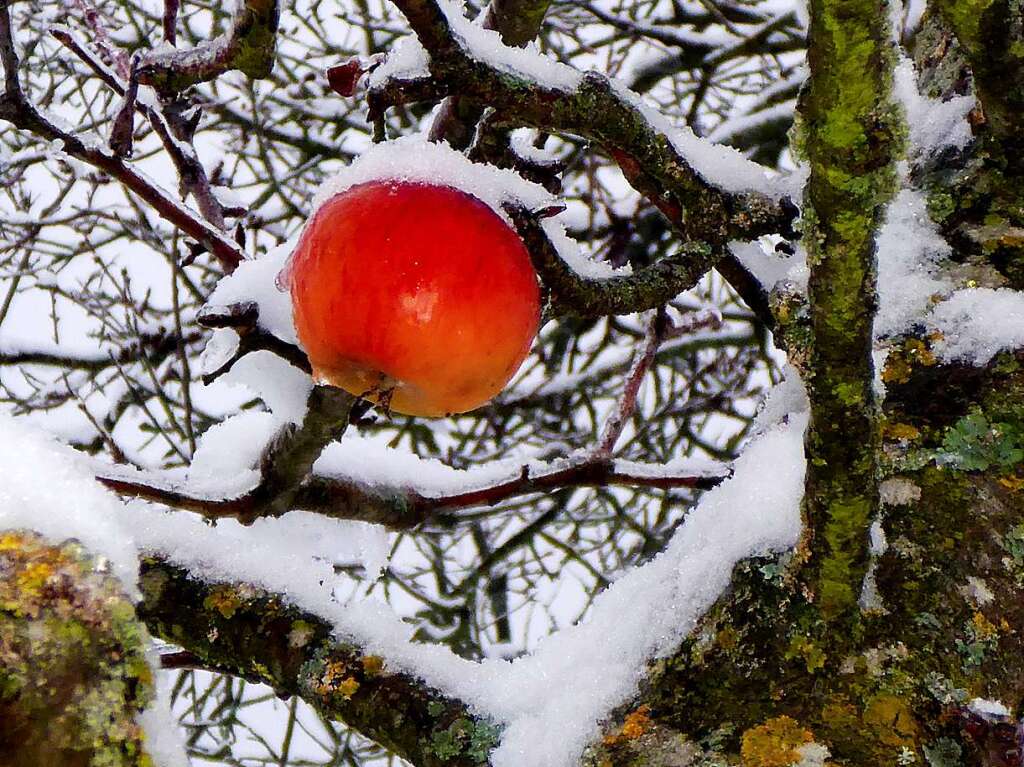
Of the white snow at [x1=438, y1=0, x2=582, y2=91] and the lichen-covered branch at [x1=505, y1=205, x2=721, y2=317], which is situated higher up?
the white snow at [x1=438, y1=0, x2=582, y2=91]

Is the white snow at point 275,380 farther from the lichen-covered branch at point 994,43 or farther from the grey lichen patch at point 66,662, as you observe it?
the lichen-covered branch at point 994,43

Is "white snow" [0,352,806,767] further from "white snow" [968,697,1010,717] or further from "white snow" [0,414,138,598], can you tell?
"white snow" [968,697,1010,717]

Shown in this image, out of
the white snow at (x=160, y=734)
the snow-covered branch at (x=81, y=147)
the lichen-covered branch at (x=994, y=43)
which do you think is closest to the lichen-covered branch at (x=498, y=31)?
the snow-covered branch at (x=81, y=147)

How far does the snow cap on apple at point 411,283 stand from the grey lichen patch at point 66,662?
475 mm

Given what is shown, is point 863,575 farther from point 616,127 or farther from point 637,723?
point 616,127

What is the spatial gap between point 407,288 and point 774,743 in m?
0.55

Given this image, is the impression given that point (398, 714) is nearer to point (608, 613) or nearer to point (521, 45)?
point (608, 613)

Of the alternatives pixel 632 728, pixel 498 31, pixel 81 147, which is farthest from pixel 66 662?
pixel 498 31

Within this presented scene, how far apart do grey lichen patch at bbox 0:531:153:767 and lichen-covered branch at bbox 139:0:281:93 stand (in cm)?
79

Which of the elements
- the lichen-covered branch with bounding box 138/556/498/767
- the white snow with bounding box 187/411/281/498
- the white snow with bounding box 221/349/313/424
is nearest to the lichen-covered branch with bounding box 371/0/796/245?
the white snow with bounding box 221/349/313/424

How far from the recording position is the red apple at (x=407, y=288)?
923mm

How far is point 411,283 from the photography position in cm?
92

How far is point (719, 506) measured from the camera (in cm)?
92

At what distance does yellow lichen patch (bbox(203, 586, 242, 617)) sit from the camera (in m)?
1.03
